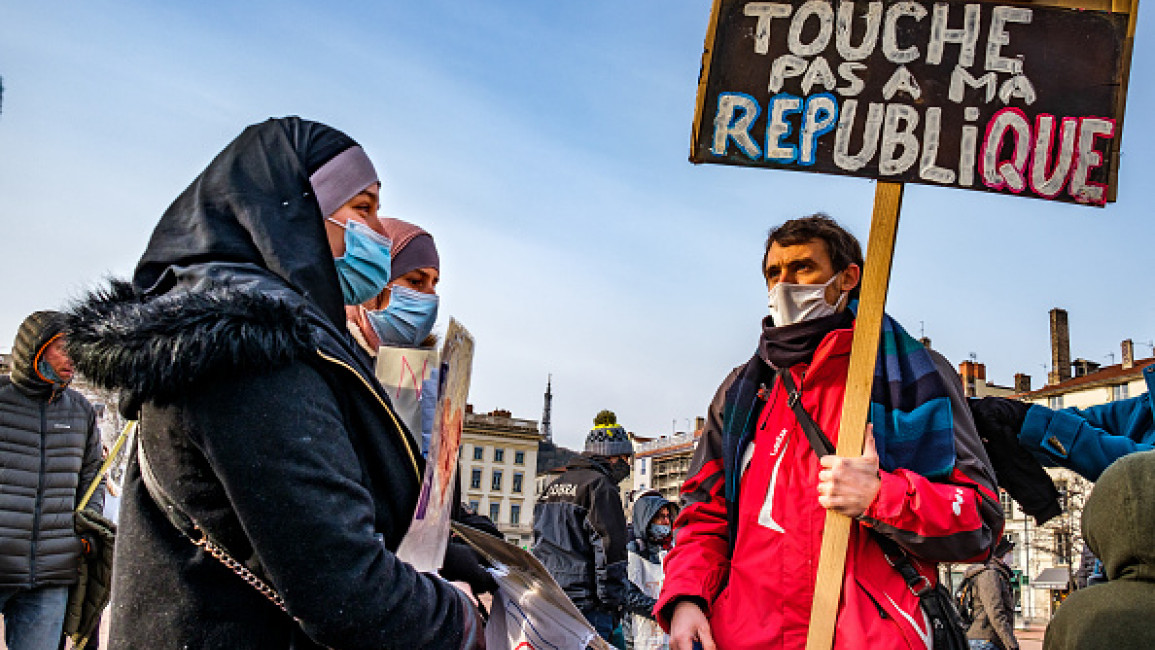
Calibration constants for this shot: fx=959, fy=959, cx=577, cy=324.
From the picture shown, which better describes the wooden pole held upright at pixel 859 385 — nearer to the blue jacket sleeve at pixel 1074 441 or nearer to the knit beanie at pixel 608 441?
the blue jacket sleeve at pixel 1074 441

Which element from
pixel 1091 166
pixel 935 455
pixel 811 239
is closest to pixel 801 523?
pixel 935 455

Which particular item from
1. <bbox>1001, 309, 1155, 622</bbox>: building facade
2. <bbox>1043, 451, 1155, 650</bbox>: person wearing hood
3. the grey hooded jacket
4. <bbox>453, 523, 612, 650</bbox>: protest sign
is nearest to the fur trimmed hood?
<bbox>453, 523, 612, 650</bbox>: protest sign

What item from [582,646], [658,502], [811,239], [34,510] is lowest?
[658,502]

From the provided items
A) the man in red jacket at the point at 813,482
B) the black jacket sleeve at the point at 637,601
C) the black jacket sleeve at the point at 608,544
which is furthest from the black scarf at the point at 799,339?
the black jacket sleeve at the point at 637,601

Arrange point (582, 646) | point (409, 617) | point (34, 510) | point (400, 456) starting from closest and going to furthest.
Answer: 1. point (409, 617)
2. point (400, 456)
3. point (582, 646)
4. point (34, 510)

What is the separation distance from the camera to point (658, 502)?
33.7 ft

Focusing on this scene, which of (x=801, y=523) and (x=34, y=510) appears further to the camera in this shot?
(x=34, y=510)

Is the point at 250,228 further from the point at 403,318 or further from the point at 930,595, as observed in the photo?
the point at 403,318

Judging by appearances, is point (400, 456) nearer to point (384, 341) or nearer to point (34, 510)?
point (384, 341)

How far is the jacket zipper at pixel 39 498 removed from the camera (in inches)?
209

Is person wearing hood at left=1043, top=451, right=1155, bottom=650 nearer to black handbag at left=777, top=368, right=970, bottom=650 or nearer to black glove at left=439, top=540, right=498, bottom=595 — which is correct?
black handbag at left=777, top=368, right=970, bottom=650

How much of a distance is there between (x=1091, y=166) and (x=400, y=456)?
7.77 feet

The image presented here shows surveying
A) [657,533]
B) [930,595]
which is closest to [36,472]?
[930,595]

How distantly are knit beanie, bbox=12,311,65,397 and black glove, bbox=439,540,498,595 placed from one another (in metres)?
4.05
